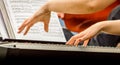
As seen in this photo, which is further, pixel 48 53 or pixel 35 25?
pixel 35 25

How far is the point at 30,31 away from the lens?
95cm

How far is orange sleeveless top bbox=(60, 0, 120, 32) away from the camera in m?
0.99

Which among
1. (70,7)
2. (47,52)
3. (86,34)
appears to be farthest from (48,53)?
(70,7)

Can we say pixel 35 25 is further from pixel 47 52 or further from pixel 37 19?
pixel 47 52

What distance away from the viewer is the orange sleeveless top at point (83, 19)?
0.99 m

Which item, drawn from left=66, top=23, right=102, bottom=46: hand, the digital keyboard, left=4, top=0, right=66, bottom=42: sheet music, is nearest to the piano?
the digital keyboard

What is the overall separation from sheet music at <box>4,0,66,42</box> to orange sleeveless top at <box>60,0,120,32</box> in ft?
0.15

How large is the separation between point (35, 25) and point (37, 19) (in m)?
0.03

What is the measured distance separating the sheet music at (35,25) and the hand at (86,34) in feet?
0.25

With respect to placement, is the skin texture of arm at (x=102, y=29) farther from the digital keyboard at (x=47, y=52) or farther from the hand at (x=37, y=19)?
the digital keyboard at (x=47, y=52)

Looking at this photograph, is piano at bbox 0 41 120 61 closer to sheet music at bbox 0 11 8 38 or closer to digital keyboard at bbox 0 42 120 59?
digital keyboard at bbox 0 42 120 59

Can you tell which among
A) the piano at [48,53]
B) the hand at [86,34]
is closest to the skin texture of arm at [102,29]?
the hand at [86,34]

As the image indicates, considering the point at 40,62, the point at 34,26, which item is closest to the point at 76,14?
the point at 34,26

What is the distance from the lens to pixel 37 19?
96 centimetres
